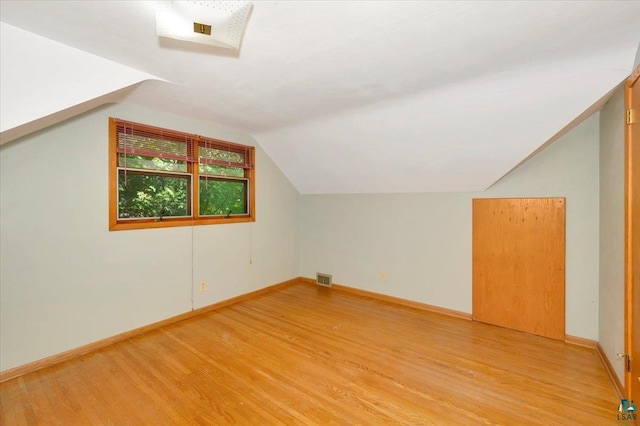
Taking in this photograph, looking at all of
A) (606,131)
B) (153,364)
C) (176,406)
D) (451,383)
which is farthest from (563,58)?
(153,364)

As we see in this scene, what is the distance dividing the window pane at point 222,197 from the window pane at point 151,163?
0.31 meters

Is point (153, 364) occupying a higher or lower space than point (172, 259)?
lower

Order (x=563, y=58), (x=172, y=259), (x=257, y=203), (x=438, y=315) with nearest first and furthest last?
(x=563, y=58)
(x=172, y=259)
(x=438, y=315)
(x=257, y=203)

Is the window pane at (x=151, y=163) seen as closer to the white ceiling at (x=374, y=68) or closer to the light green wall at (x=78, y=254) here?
the light green wall at (x=78, y=254)

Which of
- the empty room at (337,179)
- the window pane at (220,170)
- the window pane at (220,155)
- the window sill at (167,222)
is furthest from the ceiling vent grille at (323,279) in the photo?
the window pane at (220,155)

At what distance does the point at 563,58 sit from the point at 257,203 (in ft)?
11.6

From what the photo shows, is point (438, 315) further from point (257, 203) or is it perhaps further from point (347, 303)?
point (257, 203)

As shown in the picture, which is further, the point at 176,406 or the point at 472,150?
the point at 472,150

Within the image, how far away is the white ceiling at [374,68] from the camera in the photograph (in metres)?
1.48

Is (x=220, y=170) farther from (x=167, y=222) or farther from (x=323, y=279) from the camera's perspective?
(x=323, y=279)

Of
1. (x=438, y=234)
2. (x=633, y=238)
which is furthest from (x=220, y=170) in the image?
(x=633, y=238)

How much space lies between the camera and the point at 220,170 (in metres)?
3.71

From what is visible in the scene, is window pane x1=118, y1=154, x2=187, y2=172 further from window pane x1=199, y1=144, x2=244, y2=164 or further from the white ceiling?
the white ceiling

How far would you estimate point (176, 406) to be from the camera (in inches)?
74.1
